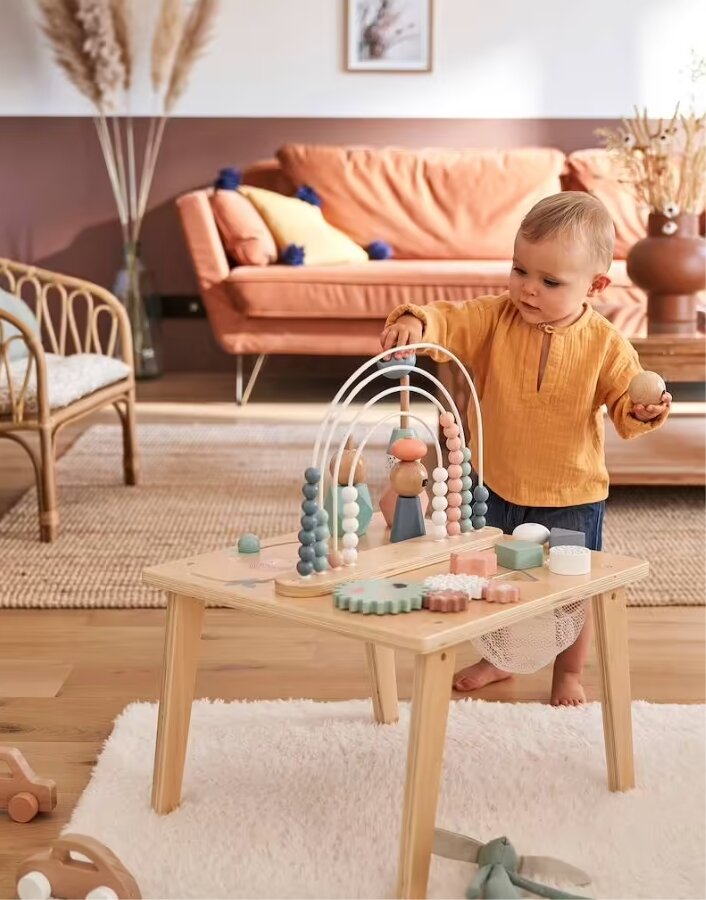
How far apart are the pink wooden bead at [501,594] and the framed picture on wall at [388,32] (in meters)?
4.47

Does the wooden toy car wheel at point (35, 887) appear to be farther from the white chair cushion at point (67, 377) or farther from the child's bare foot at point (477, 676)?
the white chair cushion at point (67, 377)

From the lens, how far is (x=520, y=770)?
179 centimetres

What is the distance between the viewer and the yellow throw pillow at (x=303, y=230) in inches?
195

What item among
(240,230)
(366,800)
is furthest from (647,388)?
(240,230)

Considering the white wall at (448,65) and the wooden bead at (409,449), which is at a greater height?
the white wall at (448,65)

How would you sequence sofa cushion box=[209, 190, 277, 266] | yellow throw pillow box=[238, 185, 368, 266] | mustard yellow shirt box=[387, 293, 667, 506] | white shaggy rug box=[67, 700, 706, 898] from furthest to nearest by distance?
yellow throw pillow box=[238, 185, 368, 266] < sofa cushion box=[209, 190, 277, 266] < mustard yellow shirt box=[387, 293, 667, 506] < white shaggy rug box=[67, 700, 706, 898]

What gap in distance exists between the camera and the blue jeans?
201cm

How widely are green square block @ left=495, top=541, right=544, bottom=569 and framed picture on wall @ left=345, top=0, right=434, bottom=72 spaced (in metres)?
4.33

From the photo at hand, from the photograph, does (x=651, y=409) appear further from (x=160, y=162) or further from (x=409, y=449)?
(x=160, y=162)

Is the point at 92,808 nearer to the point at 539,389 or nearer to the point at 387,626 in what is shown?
the point at 387,626

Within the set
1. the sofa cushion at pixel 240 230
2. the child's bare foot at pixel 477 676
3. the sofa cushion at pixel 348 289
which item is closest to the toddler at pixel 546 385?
the child's bare foot at pixel 477 676

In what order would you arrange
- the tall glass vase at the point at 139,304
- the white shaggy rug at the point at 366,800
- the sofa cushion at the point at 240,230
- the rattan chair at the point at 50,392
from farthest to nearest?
1. the tall glass vase at the point at 139,304
2. the sofa cushion at the point at 240,230
3. the rattan chair at the point at 50,392
4. the white shaggy rug at the point at 366,800

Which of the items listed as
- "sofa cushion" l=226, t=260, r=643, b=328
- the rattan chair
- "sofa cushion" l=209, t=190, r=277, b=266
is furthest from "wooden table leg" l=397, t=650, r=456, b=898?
"sofa cushion" l=209, t=190, r=277, b=266

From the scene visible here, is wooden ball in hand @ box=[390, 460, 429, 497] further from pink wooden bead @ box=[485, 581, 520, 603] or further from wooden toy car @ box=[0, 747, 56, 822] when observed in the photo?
wooden toy car @ box=[0, 747, 56, 822]
